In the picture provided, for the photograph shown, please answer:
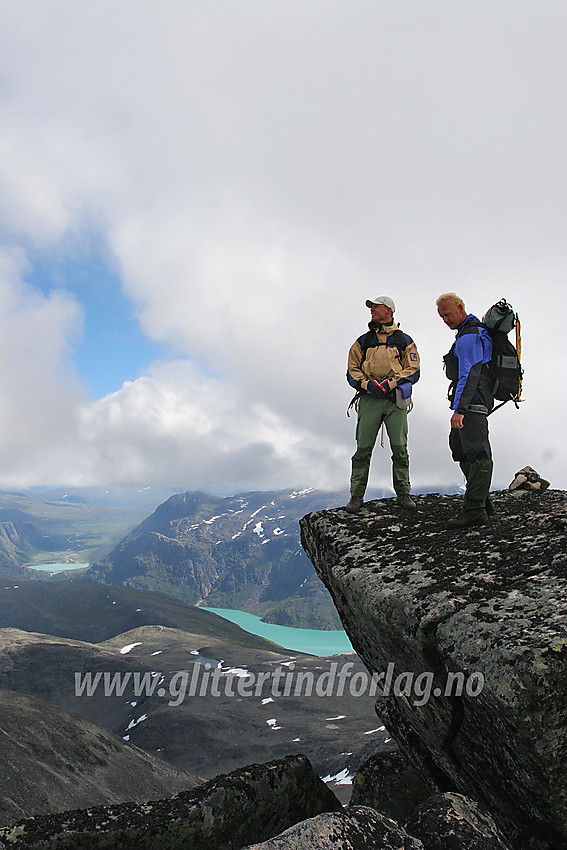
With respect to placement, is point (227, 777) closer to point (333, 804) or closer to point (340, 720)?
point (333, 804)

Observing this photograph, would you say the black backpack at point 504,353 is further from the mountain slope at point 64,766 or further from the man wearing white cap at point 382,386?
the mountain slope at point 64,766

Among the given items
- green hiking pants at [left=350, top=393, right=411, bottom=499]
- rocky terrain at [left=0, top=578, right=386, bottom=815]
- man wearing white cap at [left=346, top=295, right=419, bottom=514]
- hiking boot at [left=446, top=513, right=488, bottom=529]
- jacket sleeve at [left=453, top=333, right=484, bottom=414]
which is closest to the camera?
jacket sleeve at [left=453, top=333, right=484, bottom=414]

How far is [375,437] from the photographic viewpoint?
533 inches

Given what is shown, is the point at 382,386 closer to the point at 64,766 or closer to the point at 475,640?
the point at 475,640

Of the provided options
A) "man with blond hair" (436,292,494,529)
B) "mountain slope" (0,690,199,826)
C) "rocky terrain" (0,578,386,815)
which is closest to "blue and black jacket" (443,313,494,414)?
"man with blond hair" (436,292,494,529)

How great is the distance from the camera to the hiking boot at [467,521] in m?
10.8

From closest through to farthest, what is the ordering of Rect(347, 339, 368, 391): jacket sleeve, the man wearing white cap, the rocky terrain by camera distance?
the man wearing white cap < Rect(347, 339, 368, 391): jacket sleeve < the rocky terrain

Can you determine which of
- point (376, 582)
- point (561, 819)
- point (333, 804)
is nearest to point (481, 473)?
point (376, 582)

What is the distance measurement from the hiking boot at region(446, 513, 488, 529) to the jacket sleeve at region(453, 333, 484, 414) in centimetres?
250

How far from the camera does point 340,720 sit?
143 meters

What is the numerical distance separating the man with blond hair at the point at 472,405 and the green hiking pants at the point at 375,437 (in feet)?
8.07

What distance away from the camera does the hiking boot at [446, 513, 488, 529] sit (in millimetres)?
10797

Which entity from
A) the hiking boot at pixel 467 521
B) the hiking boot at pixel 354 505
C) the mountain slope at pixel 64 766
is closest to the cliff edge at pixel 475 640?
the hiking boot at pixel 467 521

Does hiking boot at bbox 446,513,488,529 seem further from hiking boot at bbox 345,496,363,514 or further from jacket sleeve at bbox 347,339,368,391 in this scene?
jacket sleeve at bbox 347,339,368,391
